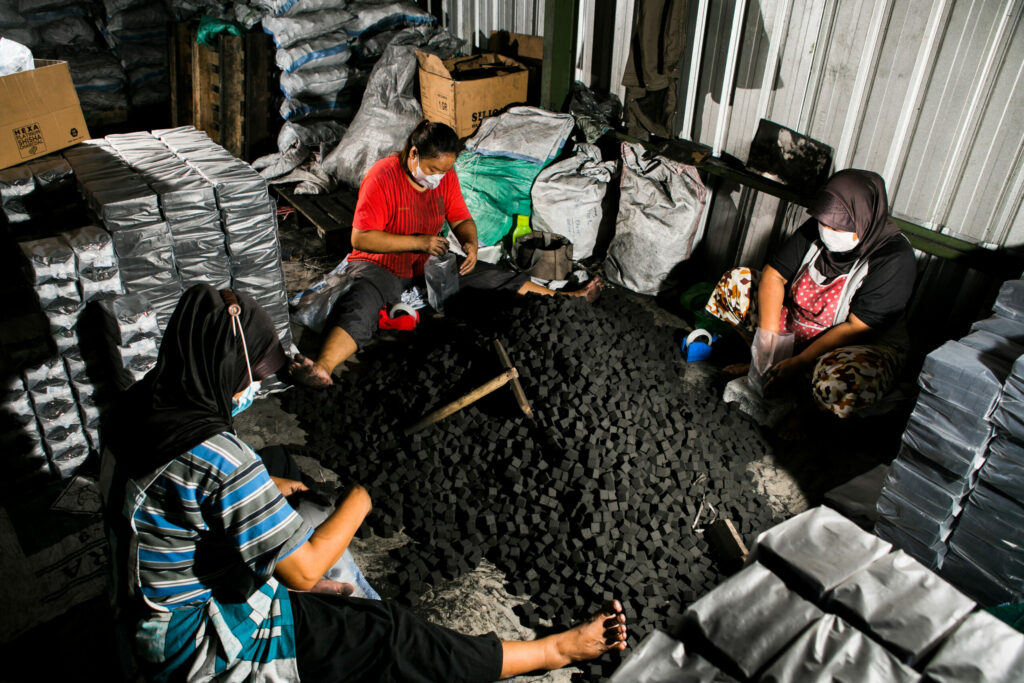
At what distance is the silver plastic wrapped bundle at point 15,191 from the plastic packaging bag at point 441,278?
2.28 m

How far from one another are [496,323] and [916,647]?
2.94 meters

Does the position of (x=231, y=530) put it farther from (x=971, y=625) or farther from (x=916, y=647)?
(x=971, y=625)

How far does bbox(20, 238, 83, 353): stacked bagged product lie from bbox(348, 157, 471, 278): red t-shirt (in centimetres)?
172

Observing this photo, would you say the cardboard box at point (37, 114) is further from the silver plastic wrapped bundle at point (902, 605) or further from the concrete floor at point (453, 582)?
the silver plastic wrapped bundle at point (902, 605)

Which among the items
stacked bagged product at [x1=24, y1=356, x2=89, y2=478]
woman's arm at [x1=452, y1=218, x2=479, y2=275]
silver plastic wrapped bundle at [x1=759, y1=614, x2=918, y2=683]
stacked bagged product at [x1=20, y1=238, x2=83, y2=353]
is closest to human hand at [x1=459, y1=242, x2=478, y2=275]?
woman's arm at [x1=452, y1=218, x2=479, y2=275]

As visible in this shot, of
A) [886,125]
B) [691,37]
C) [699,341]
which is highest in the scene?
[691,37]

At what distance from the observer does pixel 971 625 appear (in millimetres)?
1402

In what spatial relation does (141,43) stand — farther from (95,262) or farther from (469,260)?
(95,262)

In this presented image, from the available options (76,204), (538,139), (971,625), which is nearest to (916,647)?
(971,625)

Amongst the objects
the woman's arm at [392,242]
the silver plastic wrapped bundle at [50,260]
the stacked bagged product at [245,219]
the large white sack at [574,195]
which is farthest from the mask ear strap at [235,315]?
the large white sack at [574,195]

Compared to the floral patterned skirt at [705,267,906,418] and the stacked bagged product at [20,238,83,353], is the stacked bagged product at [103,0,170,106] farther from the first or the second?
the floral patterned skirt at [705,267,906,418]

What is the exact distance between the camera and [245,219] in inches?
147

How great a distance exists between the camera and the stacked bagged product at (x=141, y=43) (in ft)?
25.8

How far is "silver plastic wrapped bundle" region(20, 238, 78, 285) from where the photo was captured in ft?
9.65
